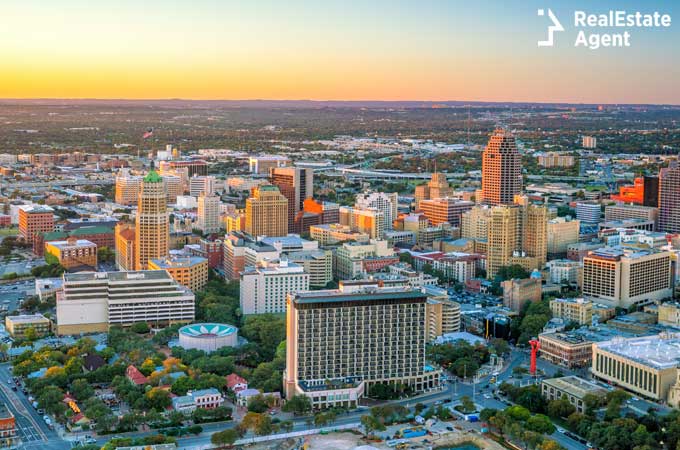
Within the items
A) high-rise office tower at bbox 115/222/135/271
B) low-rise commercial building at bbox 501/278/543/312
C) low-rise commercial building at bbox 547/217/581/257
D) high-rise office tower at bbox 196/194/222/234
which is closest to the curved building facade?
high-rise office tower at bbox 115/222/135/271

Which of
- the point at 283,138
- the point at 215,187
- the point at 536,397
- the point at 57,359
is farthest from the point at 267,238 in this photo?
the point at 283,138

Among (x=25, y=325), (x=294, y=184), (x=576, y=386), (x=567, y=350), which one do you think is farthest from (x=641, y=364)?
(x=294, y=184)

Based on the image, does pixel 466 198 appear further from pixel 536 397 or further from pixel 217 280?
pixel 536 397

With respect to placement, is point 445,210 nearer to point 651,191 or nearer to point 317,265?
point 651,191

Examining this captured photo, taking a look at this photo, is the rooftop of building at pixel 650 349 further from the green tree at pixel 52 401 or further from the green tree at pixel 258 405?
the green tree at pixel 52 401

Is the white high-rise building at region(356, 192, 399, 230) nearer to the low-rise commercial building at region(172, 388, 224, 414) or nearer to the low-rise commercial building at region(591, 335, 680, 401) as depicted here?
the low-rise commercial building at region(591, 335, 680, 401)
